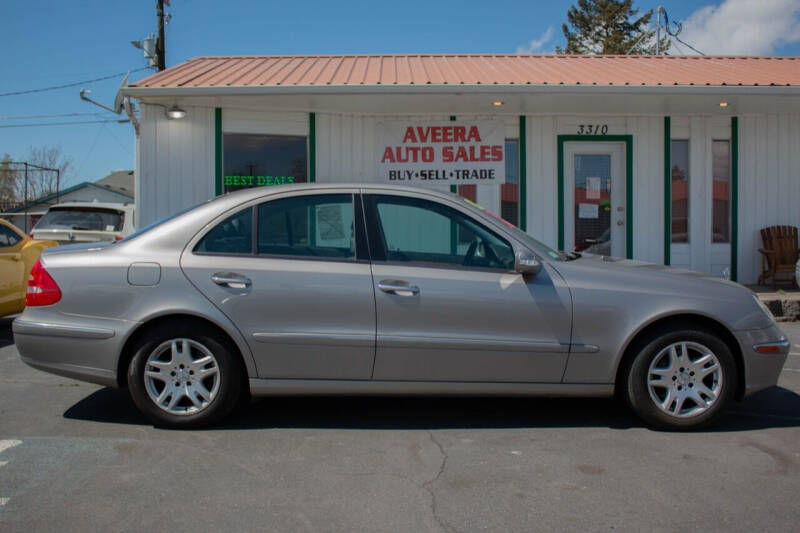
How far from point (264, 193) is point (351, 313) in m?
1.01

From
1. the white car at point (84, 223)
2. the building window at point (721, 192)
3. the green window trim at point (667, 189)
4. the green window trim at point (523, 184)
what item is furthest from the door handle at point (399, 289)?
the building window at point (721, 192)

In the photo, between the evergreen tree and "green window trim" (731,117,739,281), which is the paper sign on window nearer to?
"green window trim" (731,117,739,281)

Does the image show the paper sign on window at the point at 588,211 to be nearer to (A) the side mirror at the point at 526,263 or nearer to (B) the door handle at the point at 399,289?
(A) the side mirror at the point at 526,263

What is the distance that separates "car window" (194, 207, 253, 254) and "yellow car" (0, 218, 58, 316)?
14.0ft

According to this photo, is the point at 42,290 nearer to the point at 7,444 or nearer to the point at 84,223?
the point at 7,444

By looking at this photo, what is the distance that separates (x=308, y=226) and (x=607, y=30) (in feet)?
115

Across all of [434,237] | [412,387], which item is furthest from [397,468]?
[434,237]

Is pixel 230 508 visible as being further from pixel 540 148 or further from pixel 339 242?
pixel 540 148

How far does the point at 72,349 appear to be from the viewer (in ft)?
13.4

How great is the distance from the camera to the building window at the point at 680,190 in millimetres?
9819

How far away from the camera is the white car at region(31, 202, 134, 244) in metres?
9.73

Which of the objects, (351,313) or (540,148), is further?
(540,148)

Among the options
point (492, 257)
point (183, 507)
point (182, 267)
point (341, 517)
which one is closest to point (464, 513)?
point (341, 517)

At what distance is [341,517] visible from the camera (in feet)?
9.77
